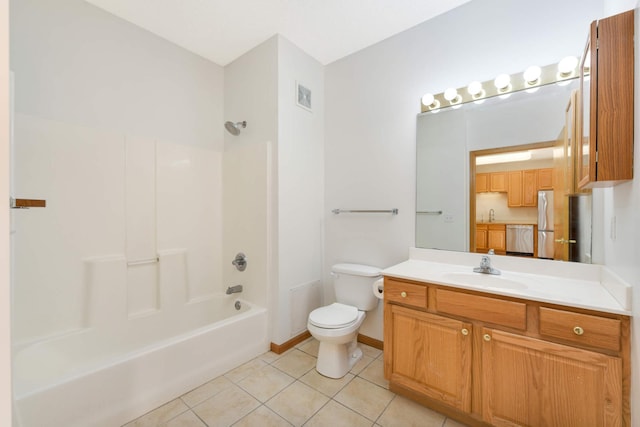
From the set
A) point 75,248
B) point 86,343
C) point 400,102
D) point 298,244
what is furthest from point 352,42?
→ point 86,343

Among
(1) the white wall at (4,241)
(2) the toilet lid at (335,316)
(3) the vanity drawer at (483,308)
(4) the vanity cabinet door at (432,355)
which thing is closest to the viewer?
(1) the white wall at (4,241)

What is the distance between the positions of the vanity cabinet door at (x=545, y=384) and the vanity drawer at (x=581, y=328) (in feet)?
0.16

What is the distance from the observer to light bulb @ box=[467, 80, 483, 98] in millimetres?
1837

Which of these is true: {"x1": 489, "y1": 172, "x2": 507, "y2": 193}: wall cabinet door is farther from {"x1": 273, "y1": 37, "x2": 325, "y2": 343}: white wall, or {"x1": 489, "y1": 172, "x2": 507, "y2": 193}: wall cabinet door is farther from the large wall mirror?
{"x1": 273, "y1": 37, "x2": 325, "y2": 343}: white wall

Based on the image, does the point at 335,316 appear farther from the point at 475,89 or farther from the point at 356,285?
the point at 475,89

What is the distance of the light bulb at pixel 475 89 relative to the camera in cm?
184

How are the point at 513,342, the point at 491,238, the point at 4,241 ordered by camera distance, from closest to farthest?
the point at 4,241 → the point at 513,342 → the point at 491,238

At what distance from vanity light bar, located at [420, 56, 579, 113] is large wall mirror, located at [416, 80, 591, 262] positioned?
4cm

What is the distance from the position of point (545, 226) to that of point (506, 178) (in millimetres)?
374

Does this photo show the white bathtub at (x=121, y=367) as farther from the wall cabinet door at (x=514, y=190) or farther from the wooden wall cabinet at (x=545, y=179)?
the wooden wall cabinet at (x=545, y=179)

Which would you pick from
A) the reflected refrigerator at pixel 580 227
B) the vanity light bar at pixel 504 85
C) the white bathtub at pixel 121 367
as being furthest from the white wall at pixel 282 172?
the reflected refrigerator at pixel 580 227

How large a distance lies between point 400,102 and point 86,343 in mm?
2957

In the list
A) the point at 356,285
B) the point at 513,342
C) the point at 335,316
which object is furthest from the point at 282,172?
the point at 513,342

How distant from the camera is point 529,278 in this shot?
1.57 metres
